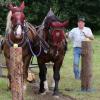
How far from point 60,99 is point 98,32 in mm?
25545

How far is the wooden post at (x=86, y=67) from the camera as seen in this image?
11.9m

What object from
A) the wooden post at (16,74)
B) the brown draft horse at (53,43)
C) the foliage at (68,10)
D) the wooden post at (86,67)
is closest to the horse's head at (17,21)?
the brown draft horse at (53,43)

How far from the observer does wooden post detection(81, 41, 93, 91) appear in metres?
11.9

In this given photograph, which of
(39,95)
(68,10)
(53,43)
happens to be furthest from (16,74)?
(68,10)

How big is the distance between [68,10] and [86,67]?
24.4m

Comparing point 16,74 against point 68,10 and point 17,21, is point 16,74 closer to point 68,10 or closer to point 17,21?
point 17,21

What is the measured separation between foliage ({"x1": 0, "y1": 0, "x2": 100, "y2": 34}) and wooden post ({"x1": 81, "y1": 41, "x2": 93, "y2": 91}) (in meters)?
22.7

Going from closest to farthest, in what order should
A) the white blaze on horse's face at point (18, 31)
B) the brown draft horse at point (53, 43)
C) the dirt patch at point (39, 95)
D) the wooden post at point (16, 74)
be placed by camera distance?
the wooden post at point (16, 74) → the white blaze on horse's face at point (18, 31) → the brown draft horse at point (53, 43) → the dirt patch at point (39, 95)

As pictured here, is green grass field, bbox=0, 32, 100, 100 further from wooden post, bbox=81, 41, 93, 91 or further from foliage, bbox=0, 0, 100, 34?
foliage, bbox=0, 0, 100, 34

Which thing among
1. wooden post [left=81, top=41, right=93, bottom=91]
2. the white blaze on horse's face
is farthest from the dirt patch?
the white blaze on horse's face

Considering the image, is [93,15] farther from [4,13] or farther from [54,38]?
[54,38]

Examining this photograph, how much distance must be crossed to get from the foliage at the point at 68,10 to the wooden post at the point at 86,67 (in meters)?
22.7

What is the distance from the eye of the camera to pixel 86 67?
11.9 m

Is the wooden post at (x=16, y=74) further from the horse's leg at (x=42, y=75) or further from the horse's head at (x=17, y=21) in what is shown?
the horse's leg at (x=42, y=75)
